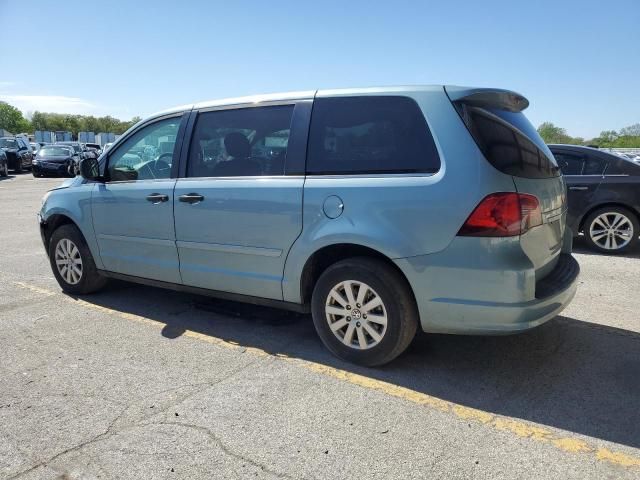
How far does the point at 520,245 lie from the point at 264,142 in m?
2.00

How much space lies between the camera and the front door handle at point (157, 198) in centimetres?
430

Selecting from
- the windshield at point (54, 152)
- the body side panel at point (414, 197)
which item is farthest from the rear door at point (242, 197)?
the windshield at point (54, 152)

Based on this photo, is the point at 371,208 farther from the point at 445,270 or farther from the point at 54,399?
the point at 54,399

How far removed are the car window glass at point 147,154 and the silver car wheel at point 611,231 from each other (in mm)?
6067

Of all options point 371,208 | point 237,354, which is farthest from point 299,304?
point 371,208

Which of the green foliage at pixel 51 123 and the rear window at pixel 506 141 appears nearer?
the rear window at pixel 506 141

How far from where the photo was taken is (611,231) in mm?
7309

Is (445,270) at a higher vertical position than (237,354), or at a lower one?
higher

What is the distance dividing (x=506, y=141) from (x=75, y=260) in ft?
14.0

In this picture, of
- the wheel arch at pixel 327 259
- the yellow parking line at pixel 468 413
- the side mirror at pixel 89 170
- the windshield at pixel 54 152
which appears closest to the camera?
the yellow parking line at pixel 468 413

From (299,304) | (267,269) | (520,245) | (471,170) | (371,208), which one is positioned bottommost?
(299,304)

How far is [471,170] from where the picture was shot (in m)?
3.04

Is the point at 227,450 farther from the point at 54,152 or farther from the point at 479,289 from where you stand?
the point at 54,152

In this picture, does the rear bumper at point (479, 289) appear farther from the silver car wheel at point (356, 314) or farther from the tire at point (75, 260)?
the tire at point (75, 260)
